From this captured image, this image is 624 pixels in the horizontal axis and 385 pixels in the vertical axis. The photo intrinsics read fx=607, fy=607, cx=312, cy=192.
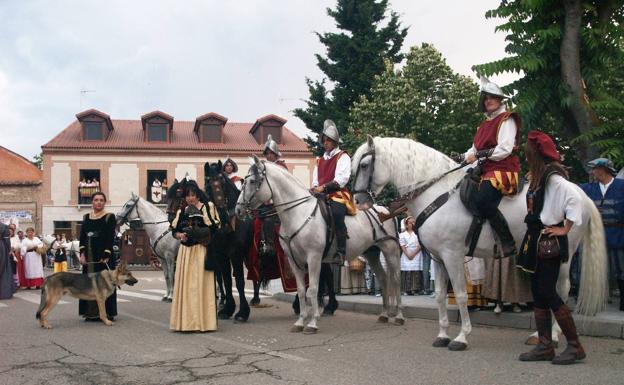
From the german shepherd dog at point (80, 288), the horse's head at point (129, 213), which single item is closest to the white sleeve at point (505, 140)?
the german shepherd dog at point (80, 288)

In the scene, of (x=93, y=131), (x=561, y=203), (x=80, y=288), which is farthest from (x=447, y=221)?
(x=93, y=131)

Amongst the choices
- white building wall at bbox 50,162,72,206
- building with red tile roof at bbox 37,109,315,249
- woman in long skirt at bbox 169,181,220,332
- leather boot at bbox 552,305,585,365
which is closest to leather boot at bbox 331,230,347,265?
woman in long skirt at bbox 169,181,220,332

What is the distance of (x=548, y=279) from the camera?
6.25 meters

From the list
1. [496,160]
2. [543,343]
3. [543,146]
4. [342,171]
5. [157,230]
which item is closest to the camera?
[543,343]

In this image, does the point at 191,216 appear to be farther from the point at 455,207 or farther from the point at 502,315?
the point at 502,315

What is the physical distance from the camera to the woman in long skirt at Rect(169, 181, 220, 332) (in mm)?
8875

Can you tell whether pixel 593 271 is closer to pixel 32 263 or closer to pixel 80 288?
pixel 80 288

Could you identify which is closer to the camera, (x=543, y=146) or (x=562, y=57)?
(x=543, y=146)

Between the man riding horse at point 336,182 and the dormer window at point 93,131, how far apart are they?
38.8 meters

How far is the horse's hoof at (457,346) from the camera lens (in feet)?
23.0

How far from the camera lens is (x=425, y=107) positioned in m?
32.2

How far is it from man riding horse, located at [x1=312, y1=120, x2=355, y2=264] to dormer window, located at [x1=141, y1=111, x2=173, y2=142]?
38.0 m

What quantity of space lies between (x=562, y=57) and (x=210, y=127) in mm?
37586

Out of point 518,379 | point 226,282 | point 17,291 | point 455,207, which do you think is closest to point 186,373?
point 518,379
